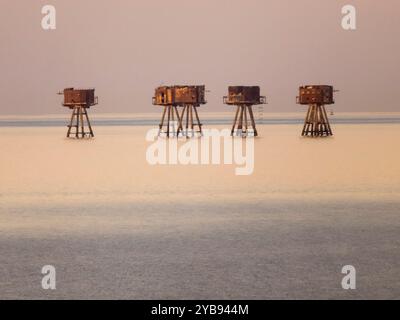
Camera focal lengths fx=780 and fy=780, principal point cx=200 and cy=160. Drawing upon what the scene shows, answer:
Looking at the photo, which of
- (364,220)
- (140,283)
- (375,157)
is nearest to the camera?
(140,283)

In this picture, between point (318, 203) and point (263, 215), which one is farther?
point (318, 203)

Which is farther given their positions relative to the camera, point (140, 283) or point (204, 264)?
point (204, 264)

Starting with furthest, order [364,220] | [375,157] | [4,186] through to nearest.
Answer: [375,157]
[4,186]
[364,220]
